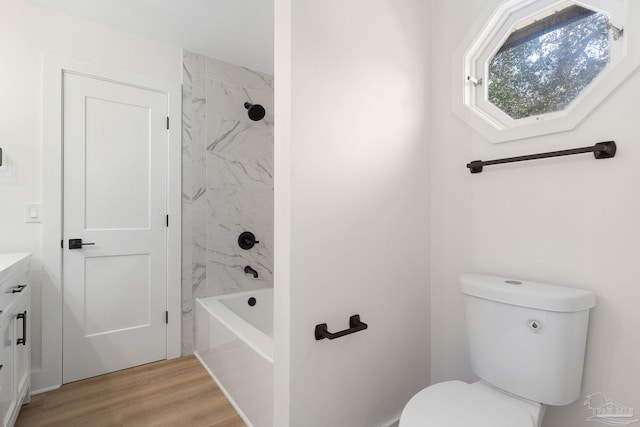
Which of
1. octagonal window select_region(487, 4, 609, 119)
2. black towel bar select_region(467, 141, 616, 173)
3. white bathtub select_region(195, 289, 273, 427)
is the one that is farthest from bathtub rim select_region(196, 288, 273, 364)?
octagonal window select_region(487, 4, 609, 119)

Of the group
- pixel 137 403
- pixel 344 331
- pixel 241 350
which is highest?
pixel 344 331

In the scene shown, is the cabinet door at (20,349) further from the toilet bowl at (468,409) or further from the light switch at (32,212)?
the toilet bowl at (468,409)

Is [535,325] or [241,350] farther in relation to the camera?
[241,350]

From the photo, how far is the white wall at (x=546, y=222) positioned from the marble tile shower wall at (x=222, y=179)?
5.10 ft

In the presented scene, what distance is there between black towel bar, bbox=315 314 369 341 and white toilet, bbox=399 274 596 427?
312mm

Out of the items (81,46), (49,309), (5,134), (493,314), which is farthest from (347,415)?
(81,46)

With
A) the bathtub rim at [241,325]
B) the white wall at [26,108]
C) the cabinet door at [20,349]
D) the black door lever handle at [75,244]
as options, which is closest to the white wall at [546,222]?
the bathtub rim at [241,325]

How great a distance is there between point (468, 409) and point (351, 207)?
84 cm

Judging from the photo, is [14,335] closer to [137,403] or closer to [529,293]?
[137,403]

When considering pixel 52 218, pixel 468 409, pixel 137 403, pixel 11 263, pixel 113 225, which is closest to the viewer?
pixel 468 409

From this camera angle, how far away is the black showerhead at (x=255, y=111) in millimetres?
2508

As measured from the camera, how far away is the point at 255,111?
251cm

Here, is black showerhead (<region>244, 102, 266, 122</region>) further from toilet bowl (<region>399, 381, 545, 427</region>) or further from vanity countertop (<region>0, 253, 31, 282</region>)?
toilet bowl (<region>399, 381, 545, 427</region>)

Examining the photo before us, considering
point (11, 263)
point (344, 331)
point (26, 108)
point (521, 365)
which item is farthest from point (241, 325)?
point (26, 108)
